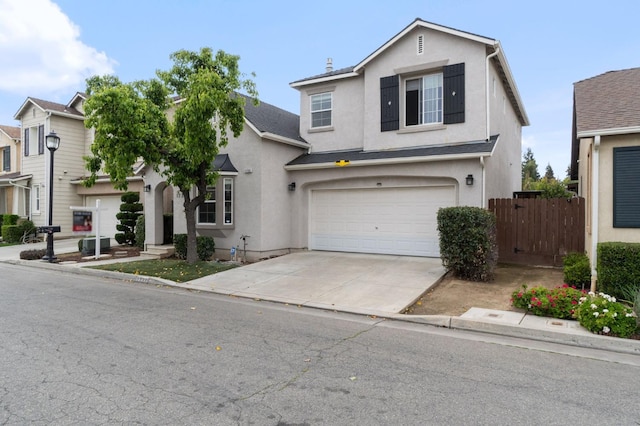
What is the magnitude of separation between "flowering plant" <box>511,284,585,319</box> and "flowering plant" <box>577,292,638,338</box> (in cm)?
42

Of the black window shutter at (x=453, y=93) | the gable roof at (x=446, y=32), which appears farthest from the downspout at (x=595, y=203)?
the gable roof at (x=446, y=32)

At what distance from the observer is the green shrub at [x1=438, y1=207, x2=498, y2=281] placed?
9.24 m

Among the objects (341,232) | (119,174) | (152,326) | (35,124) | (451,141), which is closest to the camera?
(152,326)

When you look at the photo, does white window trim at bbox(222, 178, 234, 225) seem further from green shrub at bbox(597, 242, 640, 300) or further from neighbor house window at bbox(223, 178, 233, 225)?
green shrub at bbox(597, 242, 640, 300)

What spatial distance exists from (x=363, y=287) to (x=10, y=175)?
25677 millimetres

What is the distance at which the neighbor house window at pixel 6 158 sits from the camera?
25.8 meters

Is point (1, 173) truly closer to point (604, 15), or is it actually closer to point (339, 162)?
point (339, 162)

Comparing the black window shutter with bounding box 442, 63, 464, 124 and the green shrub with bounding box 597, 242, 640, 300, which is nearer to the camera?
the green shrub with bounding box 597, 242, 640, 300

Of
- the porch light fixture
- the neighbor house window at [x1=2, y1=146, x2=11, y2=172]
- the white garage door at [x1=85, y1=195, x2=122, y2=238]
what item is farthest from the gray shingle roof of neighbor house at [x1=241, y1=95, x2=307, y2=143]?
the neighbor house window at [x1=2, y1=146, x2=11, y2=172]

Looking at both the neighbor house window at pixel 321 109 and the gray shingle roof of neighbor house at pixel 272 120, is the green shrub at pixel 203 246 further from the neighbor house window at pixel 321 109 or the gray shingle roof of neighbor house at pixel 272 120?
the neighbor house window at pixel 321 109

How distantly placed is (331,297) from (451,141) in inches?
270

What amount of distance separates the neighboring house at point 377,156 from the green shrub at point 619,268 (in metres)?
4.01

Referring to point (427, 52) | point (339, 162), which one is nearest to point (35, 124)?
point (339, 162)

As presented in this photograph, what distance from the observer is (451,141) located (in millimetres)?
12352
